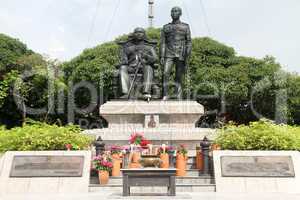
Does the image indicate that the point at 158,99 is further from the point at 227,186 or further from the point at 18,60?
the point at 18,60

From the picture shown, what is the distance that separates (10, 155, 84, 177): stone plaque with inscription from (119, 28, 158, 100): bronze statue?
5.03 m

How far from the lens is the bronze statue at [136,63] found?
16.4 m

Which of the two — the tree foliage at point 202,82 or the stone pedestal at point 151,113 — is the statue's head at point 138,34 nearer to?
the stone pedestal at point 151,113

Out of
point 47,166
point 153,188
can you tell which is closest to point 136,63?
point 47,166

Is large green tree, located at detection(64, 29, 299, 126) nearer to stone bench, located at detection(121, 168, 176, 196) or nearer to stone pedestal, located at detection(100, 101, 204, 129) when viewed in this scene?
stone pedestal, located at detection(100, 101, 204, 129)

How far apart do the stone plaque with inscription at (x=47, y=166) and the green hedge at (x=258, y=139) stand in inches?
147

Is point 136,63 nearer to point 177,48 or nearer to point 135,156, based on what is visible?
point 177,48

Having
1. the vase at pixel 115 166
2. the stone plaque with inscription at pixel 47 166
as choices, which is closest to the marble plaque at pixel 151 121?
the vase at pixel 115 166

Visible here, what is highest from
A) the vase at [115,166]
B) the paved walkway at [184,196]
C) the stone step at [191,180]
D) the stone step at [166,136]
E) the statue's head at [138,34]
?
the statue's head at [138,34]

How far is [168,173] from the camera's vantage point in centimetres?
960

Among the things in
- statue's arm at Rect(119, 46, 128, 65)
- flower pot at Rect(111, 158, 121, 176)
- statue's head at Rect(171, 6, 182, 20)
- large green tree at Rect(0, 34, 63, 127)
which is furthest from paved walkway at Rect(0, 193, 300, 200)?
large green tree at Rect(0, 34, 63, 127)

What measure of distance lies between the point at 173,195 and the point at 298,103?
24.6 meters

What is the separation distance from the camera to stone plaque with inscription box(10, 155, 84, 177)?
1124 centimetres

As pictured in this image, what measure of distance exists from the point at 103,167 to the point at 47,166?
4.20 feet
